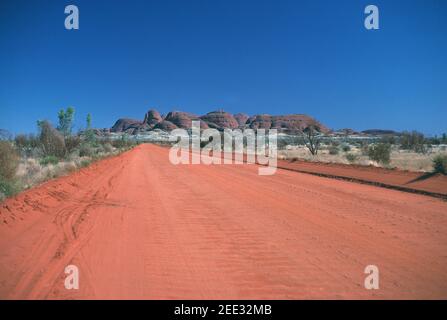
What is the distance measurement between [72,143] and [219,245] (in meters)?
26.2

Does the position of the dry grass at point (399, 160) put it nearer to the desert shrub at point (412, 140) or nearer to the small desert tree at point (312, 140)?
the small desert tree at point (312, 140)

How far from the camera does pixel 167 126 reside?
196375 millimetres

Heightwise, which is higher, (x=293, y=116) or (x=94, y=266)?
(x=293, y=116)

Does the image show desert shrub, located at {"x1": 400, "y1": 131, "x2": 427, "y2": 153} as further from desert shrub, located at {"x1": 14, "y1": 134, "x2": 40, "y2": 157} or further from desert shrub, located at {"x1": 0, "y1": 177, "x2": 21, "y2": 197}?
desert shrub, located at {"x1": 0, "y1": 177, "x2": 21, "y2": 197}

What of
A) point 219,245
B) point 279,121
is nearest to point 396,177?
point 219,245

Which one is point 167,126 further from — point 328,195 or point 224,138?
point 328,195

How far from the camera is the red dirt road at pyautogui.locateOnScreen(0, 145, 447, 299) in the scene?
417 cm

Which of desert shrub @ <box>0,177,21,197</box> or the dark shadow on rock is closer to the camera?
desert shrub @ <box>0,177,21,197</box>

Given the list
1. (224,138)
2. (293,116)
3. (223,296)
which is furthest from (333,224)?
(293,116)

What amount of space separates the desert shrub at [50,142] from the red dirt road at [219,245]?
17116 mm

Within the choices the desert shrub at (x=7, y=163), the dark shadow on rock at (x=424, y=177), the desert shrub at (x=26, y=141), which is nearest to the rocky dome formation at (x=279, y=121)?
the desert shrub at (x=26, y=141)

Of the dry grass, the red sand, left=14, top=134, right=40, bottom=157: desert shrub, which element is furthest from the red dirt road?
left=14, top=134, right=40, bottom=157: desert shrub

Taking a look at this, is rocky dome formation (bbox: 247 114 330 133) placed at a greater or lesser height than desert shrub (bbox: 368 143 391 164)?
greater

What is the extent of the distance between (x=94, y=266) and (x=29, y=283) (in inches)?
31.5
